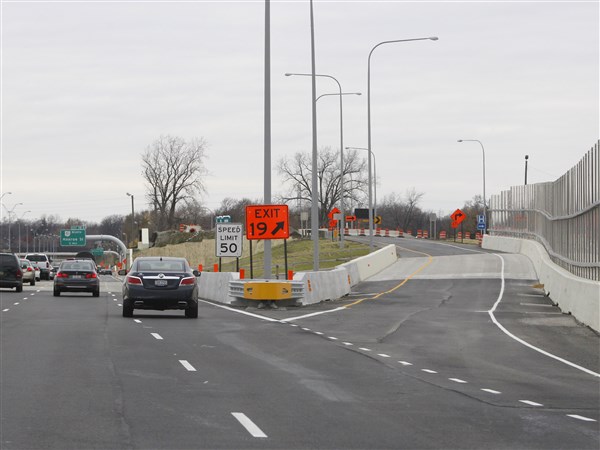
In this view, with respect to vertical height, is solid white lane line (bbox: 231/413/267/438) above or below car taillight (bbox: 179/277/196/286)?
below

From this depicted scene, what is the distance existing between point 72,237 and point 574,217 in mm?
93616

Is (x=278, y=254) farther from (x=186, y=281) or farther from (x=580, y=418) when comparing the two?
(x=580, y=418)

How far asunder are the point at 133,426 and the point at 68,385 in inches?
140

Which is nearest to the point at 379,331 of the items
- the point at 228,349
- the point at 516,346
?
the point at 516,346

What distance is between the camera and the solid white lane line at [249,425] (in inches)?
401

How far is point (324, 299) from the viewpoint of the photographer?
38844 mm

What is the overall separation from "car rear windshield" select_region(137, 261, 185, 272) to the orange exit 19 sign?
604 centimetres

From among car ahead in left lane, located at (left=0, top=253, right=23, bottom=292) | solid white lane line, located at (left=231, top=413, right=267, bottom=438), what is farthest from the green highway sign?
solid white lane line, located at (left=231, top=413, right=267, bottom=438)

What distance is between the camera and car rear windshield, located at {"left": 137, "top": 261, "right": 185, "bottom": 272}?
2981cm

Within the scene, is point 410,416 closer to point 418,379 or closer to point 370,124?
point 418,379

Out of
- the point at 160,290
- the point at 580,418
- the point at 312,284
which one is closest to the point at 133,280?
the point at 160,290

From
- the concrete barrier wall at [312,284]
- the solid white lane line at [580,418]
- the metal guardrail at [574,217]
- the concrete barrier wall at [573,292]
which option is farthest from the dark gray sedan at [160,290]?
the solid white lane line at [580,418]

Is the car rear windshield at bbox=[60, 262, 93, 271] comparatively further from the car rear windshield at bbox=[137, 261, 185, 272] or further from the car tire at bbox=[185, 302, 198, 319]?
the car tire at bbox=[185, 302, 198, 319]

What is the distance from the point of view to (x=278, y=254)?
335 ft
